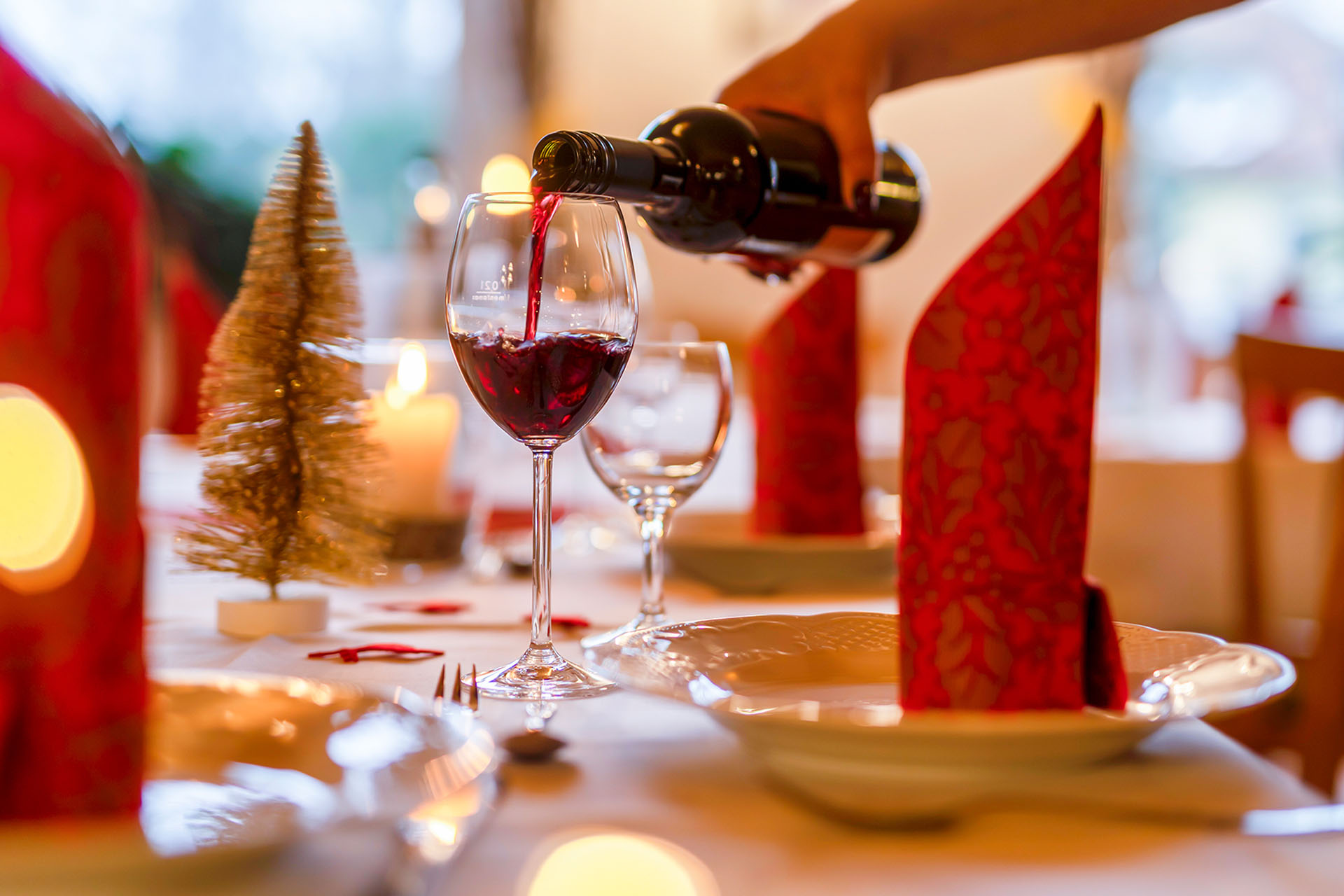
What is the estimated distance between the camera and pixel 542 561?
659 millimetres

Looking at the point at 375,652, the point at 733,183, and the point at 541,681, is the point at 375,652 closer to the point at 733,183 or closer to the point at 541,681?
the point at 541,681

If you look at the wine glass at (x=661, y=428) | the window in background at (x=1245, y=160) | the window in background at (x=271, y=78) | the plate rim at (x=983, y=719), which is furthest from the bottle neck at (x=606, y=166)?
the window in background at (x=1245, y=160)

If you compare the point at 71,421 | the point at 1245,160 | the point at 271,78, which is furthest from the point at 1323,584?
the point at 1245,160

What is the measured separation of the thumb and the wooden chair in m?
1.01

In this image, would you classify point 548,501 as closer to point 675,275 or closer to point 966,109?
point 675,275

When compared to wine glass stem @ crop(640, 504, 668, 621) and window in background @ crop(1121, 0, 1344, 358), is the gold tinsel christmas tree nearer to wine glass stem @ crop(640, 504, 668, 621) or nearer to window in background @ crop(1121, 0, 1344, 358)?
wine glass stem @ crop(640, 504, 668, 621)

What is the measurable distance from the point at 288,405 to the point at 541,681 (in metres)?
0.29

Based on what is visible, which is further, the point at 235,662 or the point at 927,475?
the point at 235,662

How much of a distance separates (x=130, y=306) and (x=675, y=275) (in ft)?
17.7

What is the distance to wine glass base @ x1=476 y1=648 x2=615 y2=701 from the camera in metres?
0.62

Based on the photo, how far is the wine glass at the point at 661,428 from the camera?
841 mm

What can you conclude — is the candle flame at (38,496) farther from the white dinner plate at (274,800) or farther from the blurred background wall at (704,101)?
the blurred background wall at (704,101)

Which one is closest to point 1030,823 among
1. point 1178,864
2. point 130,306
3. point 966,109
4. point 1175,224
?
point 1178,864

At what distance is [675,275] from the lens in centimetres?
569
